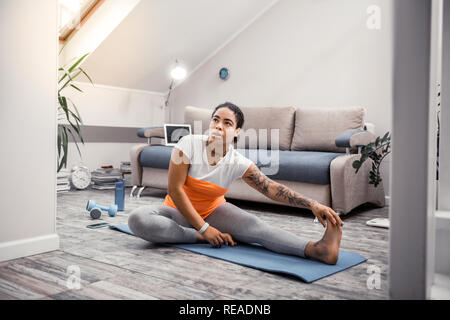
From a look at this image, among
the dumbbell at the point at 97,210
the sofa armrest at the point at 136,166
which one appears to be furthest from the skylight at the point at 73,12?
the dumbbell at the point at 97,210

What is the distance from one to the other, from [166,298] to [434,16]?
1148 millimetres

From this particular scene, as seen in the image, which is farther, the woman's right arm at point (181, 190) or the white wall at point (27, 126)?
the woman's right arm at point (181, 190)

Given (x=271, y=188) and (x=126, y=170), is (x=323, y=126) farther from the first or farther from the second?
(x=126, y=170)

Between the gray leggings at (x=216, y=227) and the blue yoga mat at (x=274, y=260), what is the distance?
4 centimetres

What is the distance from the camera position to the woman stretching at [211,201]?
1885mm

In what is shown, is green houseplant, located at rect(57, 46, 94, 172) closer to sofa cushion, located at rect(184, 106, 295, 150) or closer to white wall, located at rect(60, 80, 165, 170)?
white wall, located at rect(60, 80, 165, 170)

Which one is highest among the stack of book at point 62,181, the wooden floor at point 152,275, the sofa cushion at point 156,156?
the sofa cushion at point 156,156

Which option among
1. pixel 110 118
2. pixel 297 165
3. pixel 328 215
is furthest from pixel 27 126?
pixel 110 118

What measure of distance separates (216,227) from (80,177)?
100 inches

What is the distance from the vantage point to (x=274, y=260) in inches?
68.8

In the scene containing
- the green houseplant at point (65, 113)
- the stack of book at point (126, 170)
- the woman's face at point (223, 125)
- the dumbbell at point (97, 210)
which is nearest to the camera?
the woman's face at point (223, 125)

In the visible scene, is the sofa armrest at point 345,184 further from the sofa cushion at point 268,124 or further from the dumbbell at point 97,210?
the dumbbell at point 97,210
